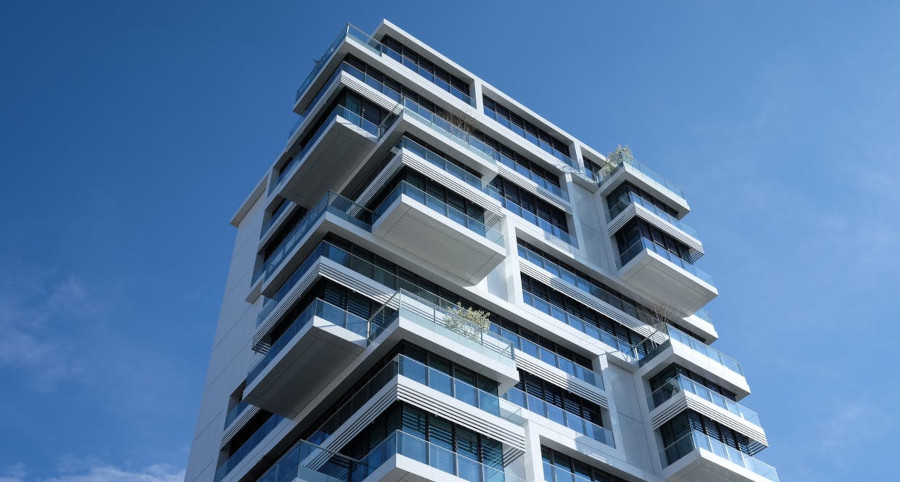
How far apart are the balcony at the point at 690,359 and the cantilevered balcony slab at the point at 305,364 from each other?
39.3 feet

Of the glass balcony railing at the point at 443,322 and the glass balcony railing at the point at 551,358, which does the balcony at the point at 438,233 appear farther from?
the glass balcony railing at the point at 443,322

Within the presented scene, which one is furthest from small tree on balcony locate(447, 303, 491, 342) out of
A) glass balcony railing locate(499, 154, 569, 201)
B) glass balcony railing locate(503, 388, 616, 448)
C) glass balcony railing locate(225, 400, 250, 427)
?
glass balcony railing locate(499, 154, 569, 201)

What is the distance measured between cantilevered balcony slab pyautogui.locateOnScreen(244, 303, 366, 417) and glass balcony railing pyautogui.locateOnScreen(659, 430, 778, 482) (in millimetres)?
11637

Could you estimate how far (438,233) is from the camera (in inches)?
1272

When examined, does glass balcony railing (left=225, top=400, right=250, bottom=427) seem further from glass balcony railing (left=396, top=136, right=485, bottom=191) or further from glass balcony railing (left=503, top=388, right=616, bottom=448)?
glass balcony railing (left=396, top=136, right=485, bottom=191)

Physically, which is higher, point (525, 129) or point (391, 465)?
point (525, 129)

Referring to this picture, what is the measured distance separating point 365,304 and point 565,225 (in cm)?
1269

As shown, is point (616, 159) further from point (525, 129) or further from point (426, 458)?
point (426, 458)

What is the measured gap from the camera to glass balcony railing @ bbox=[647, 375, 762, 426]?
111ft

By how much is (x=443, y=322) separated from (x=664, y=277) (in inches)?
518

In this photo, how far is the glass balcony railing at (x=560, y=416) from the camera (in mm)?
31438

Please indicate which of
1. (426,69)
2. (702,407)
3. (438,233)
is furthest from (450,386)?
(426,69)

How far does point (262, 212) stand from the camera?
4112 centimetres

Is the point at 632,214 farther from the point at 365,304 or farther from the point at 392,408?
the point at 392,408
